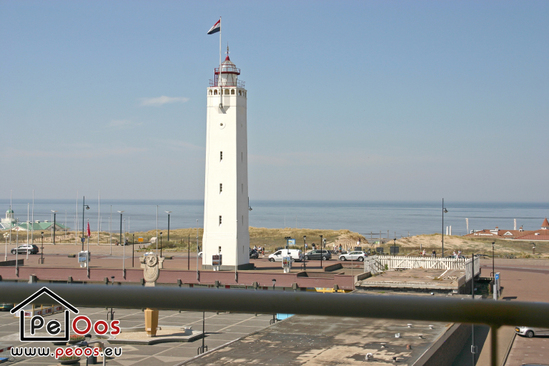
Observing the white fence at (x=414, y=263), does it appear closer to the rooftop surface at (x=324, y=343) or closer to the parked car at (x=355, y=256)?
the parked car at (x=355, y=256)

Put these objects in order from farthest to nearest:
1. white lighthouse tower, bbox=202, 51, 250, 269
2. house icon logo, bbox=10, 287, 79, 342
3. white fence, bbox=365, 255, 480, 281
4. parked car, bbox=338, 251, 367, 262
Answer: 1. parked car, bbox=338, 251, 367, 262
2. white lighthouse tower, bbox=202, 51, 250, 269
3. white fence, bbox=365, 255, 480, 281
4. house icon logo, bbox=10, 287, 79, 342

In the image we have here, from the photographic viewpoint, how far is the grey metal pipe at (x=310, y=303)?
1.76m

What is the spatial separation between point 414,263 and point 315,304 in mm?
31483

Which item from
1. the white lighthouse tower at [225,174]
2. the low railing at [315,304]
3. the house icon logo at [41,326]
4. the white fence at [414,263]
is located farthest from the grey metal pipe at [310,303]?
the white lighthouse tower at [225,174]

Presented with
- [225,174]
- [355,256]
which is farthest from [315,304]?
[355,256]

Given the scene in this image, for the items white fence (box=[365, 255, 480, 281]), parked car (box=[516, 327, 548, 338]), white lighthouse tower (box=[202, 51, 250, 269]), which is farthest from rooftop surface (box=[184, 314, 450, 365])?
white lighthouse tower (box=[202, 51, 250, 269])

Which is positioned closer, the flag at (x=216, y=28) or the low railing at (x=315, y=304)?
the low railing at (x=315, y=304)

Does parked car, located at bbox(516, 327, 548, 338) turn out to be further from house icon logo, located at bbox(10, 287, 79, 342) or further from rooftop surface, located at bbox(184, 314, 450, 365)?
house icon logo, located at bbox(10, 287, 79, 342)

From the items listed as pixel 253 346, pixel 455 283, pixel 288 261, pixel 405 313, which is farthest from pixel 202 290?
pixel 288 261

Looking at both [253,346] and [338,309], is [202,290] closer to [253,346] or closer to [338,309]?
[338,309]

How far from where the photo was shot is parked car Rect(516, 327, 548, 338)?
179 cm

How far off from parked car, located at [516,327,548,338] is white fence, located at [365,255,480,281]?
2932cm

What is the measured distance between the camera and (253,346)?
8.86 ft

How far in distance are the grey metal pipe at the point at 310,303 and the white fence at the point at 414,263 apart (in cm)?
2957
